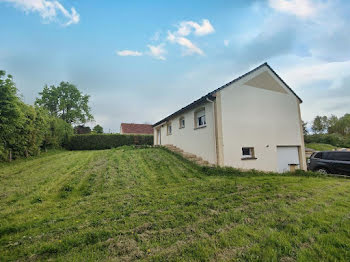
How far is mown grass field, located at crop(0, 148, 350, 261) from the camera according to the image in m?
2.01

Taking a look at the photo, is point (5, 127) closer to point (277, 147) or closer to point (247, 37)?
point (247, 37)

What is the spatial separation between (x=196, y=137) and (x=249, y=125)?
10.6 feet

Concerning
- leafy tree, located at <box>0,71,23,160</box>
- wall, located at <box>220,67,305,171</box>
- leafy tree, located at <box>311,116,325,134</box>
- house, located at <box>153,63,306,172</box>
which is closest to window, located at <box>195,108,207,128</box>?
house, located at <box>153,63,306,172</box>

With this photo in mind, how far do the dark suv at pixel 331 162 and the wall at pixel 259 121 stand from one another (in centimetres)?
180

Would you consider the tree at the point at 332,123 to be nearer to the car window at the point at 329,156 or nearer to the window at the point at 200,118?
the car window at the point at 329,156

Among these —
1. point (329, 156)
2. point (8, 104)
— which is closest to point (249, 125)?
point (329, 156)

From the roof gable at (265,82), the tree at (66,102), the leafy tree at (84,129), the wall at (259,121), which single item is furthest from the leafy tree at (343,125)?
the tree at (66,102)

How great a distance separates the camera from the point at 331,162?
8.17 m

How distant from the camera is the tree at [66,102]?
27.3 meters

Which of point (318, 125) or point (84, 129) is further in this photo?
point (318, 125)

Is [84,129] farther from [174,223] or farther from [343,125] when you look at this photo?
[343,125]

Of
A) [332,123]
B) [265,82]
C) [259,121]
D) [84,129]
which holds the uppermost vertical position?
[332,123]

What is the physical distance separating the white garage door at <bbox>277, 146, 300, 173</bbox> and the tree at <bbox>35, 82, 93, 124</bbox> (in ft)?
103

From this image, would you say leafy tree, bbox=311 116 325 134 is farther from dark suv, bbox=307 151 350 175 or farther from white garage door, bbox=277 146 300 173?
dark suv, bbox=307 151 350 175
